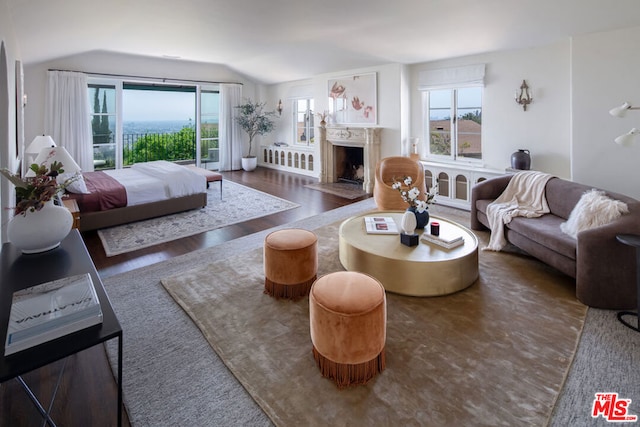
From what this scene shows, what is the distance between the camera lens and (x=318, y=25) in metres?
5.06

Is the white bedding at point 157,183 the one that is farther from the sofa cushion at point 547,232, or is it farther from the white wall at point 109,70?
the sofa cushion at point 547,232

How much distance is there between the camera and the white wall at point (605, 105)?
402 cm

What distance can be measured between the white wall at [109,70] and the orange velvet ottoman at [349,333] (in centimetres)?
767

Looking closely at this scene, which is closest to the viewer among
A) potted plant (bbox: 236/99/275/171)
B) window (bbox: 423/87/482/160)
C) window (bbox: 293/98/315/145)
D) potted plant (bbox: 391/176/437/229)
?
potted plant (bbox: 391/176/437/229)

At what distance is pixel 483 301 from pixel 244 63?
7.81 m

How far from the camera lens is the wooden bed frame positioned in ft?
15.2

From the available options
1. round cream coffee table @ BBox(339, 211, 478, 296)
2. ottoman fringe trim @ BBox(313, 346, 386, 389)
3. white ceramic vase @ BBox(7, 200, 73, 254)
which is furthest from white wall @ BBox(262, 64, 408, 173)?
white ceramic vase @ BBox(7, 200, 73, 254)

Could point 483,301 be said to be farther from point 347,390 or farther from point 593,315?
point 347,390

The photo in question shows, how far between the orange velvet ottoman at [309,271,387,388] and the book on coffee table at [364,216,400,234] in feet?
4.65

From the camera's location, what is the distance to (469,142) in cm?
595

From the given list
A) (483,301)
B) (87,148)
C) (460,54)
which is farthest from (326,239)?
(87,148)

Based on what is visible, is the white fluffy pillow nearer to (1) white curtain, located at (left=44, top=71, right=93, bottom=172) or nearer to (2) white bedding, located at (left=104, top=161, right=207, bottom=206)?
(2) white bedding, located at (left=104, top=161, right=207, bottom=206)

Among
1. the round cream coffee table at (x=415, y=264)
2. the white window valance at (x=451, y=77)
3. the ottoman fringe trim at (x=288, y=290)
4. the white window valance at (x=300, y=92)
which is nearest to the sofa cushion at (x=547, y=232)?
the round cream coffee table at (x=415, y=264)

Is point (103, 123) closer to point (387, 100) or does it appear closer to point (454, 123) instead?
point (387, 100)
